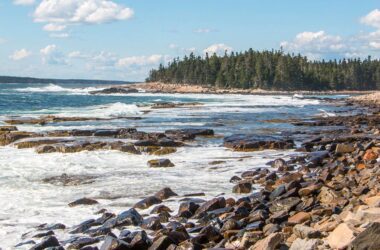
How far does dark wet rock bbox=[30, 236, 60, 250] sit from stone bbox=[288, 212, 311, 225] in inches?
186

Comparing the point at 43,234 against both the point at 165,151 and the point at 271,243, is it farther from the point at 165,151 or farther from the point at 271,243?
the point at 165,151

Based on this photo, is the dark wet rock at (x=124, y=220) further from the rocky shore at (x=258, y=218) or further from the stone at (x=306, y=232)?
the stone at (x=306, y=232)

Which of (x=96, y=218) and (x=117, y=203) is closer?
(x=96, y=218)

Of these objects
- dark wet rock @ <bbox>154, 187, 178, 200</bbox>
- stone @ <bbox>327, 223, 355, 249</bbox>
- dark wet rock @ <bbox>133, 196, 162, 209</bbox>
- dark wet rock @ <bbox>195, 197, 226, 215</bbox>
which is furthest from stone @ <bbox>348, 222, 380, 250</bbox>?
dark wet rock @ <bbox>154, 187, 178, 200</bbox>

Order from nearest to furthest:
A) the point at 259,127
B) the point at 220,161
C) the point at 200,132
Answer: the point at 220,161 < the point at 200,132 < the point at 259,127

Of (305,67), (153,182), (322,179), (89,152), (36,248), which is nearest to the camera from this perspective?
(36,248)

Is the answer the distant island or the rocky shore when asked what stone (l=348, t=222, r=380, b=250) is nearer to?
the rocky shore

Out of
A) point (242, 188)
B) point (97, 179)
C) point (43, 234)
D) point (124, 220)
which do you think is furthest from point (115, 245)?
point (97, 179)

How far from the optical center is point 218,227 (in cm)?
1124

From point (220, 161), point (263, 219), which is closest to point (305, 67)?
point (220, 161)

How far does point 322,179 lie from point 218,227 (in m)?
5.63

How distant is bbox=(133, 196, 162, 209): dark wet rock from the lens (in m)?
14.0

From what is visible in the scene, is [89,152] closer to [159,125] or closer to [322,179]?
[322,179]

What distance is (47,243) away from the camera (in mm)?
10555
